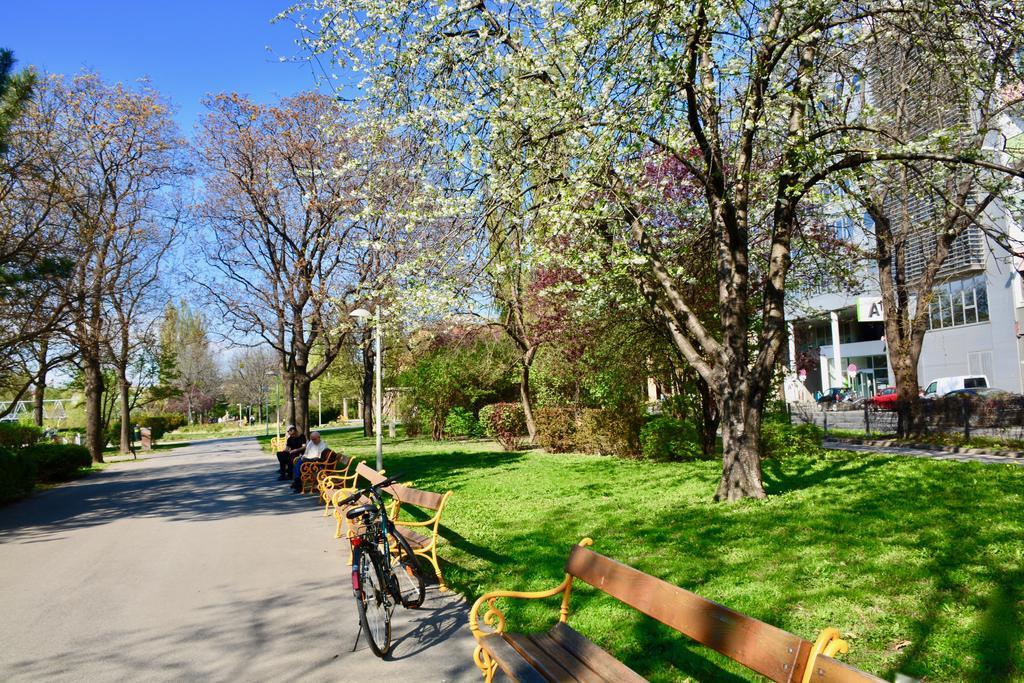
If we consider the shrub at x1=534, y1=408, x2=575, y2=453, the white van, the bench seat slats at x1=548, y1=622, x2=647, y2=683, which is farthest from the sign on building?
the bench seat slats at x1=548, y1=622, x2=647, y2=683

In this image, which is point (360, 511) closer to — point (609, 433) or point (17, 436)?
point (609, 433)

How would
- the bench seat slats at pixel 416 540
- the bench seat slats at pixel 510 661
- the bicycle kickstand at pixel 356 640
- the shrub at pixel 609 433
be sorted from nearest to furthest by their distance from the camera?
the bench seat slats at pixel 510 661 < the bicycle kickstand at pixel 356 640 < the bench seat slats at pixel 416 540 < the shrub at pixel 609 433

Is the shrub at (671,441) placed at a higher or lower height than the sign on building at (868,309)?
lower

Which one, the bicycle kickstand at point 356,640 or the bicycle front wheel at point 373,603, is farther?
the bicycle kickstand at point 356,640

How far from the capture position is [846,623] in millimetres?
4840

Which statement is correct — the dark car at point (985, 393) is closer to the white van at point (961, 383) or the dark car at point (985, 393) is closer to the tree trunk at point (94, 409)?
the white van at point (961, 383)

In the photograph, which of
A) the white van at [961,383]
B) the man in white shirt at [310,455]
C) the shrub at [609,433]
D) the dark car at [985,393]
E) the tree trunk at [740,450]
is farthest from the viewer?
the white van at [961,383]

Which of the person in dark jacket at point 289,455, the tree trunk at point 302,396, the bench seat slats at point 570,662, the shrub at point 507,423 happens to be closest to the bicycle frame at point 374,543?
the bench seat slats at point 570,662

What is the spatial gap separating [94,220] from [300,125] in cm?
1112

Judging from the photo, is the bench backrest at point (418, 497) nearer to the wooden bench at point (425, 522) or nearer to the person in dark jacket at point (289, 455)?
the wooden bench at point (425, 522)

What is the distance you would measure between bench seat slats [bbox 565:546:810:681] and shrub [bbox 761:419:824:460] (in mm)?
11722

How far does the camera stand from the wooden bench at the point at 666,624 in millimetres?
2547

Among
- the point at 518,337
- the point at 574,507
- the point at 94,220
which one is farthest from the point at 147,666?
the point at 518,337

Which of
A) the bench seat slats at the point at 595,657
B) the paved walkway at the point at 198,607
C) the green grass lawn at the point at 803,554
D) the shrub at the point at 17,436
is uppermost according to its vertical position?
the shrub at the point at 17,436
